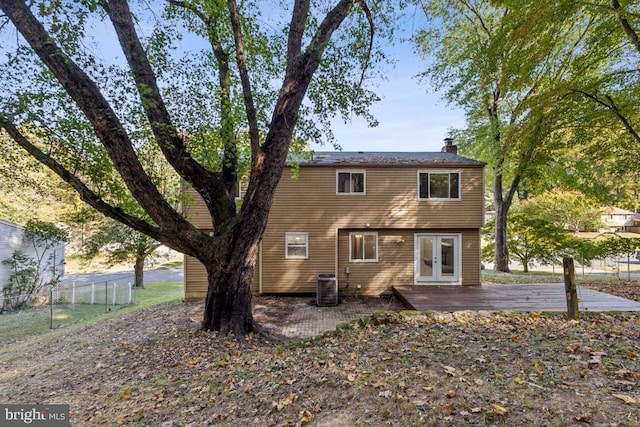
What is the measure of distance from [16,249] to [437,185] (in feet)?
55.8

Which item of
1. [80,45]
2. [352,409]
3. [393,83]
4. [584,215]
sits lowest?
[352,409]

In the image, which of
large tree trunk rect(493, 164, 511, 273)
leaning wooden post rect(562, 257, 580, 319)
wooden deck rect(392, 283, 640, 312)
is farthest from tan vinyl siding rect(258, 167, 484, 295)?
leaning wooden post rect(562, 257, 580, 319)

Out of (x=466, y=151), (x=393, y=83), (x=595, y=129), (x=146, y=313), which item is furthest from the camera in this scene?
(x=466, y=151)

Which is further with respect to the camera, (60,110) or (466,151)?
(466,151)

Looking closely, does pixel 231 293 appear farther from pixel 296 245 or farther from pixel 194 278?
pixel 194 278

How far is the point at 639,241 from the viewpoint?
13398 millimetres

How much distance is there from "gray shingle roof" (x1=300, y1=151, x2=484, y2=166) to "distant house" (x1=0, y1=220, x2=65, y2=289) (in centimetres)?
1249

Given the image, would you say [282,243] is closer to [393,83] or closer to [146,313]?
[146,313]

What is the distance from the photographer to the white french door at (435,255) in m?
10.1

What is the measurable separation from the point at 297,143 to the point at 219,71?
227 centimetres

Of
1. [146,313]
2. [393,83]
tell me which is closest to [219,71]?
[393,83]

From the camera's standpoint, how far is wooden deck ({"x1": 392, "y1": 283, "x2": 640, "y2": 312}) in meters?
6.39

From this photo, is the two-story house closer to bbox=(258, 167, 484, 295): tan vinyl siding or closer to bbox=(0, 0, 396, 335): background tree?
bbox=(258, 167, 484, 295): tan vinyl siding

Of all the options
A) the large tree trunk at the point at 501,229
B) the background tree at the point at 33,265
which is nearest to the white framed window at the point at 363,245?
the large tree trunk at the point at 501,229
